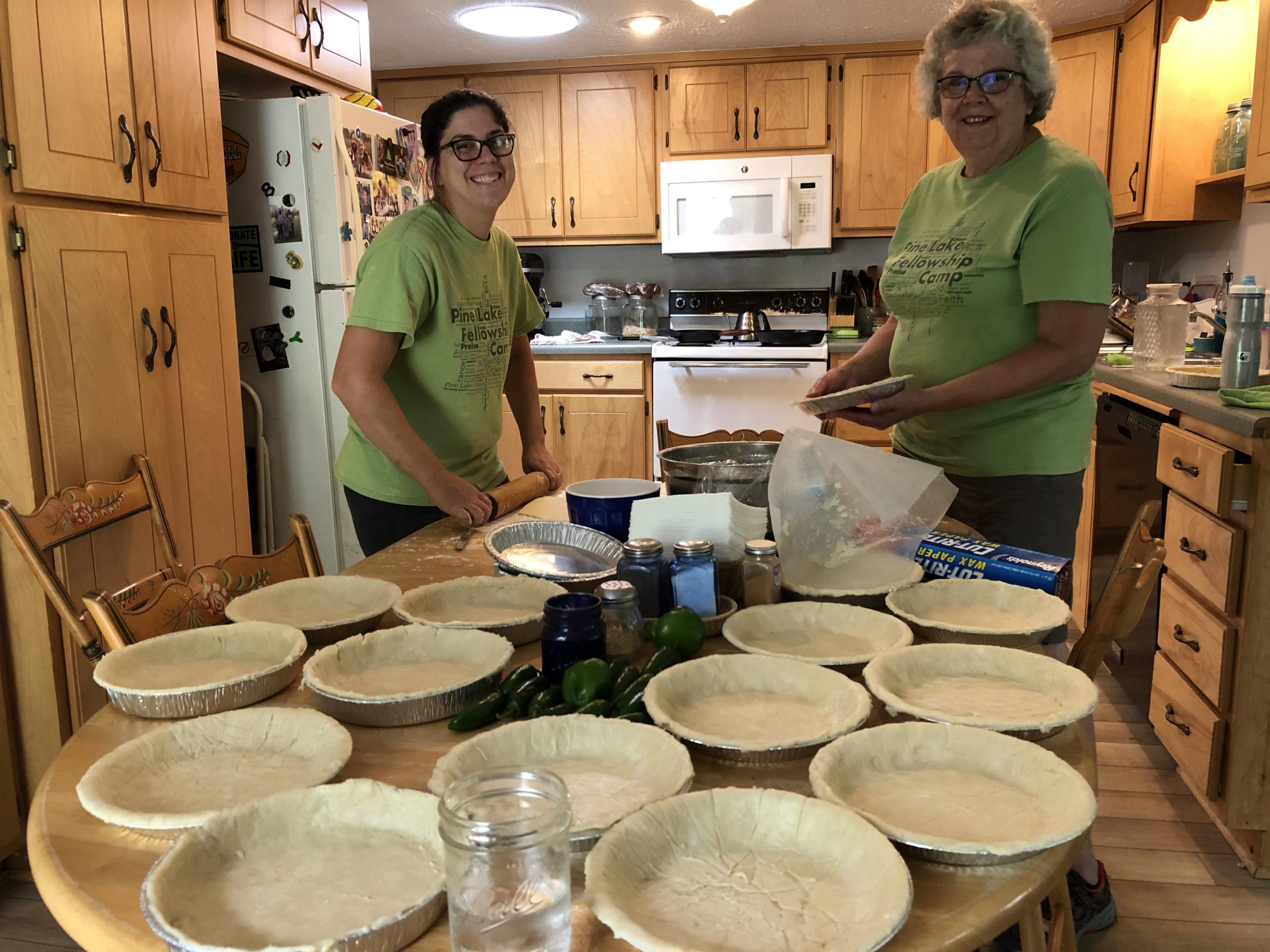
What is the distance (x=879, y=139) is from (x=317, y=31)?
2341mm

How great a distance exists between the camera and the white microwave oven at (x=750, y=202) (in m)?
4.08

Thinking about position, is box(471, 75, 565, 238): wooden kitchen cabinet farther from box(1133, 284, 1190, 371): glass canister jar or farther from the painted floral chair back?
the painted floral chair back

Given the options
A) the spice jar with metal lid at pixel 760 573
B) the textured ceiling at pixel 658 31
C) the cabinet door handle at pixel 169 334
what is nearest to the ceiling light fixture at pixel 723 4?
the textured ceiling at pixel 658 31

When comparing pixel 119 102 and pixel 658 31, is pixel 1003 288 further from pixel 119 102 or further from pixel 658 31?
pixel 658 31

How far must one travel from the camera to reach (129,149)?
6.70 feet

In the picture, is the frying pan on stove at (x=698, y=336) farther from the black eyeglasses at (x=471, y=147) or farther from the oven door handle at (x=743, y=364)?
the black eyeglasses at (x=471, y=147)

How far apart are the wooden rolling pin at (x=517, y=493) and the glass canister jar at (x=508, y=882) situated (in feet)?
3.40

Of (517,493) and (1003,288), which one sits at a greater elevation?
(1003,288)

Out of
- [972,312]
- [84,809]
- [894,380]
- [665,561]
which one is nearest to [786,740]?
[665,561]

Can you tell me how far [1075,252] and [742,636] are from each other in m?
0.92

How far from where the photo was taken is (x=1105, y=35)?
12.0ft

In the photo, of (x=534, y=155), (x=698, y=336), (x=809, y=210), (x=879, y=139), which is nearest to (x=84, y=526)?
(x=698, y=336)

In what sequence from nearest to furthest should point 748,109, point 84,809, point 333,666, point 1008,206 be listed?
point 84,809 → point 333,666 → point 1008,206 → point 748,109

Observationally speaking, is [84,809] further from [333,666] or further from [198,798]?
[333,666]
